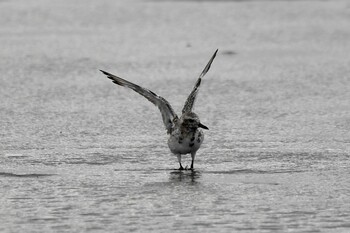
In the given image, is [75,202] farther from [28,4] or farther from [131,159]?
[28,4]

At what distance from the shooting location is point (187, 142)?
383 inches

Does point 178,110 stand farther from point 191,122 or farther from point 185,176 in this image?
point 185,176

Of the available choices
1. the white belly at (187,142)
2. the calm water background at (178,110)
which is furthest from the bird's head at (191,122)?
the calm water background at (178,110)

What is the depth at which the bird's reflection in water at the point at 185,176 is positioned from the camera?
930 centimetres

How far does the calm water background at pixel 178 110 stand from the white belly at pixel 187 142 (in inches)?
7.9

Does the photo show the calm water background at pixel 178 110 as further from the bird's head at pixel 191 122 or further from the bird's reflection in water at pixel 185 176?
the bird's head at pixel 191 122

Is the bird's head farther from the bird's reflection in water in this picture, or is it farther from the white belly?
the bird's reflection in water

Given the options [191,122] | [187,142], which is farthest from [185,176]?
[191,122]

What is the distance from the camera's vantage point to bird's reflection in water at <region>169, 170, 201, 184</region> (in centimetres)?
930

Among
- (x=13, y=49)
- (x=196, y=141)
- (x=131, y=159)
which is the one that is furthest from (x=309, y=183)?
(x=13, y=49)

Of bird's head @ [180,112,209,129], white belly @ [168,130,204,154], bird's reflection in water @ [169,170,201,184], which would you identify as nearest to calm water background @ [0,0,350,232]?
bird's reflection in water @ [169,170,201,184]

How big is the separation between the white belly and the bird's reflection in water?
0.21m

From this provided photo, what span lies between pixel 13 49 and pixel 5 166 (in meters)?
7.16

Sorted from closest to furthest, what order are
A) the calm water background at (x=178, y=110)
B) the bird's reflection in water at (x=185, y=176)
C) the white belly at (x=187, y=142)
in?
the calm water background at (x=178, y=110) < the bird's reflection in water at (x=185, y=176) < the white belly at (x=187, y=142)
